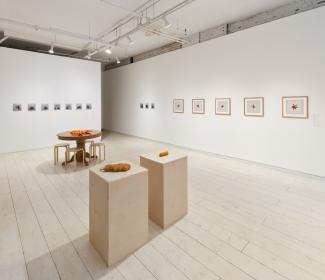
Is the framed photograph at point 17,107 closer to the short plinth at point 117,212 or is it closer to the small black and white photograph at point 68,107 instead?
the small black and white photograph at point 68,107

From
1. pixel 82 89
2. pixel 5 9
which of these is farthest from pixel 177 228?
pixel 82 89

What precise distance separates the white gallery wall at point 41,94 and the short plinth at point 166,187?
637 cm

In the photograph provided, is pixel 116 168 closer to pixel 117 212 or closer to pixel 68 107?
pixel 117 212

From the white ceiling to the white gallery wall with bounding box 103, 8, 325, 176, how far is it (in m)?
0.52

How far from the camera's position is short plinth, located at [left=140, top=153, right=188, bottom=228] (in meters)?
2.57

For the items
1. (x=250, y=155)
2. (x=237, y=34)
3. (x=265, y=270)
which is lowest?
(x=265, y=270)

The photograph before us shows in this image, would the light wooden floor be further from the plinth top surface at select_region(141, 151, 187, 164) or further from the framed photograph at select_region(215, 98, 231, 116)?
the framed photograph at select_region(215, 98, 231, 116)

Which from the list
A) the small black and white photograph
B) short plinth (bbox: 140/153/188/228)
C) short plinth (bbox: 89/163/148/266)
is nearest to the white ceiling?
the small black and white photograph

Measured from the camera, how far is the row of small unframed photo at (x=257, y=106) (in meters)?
4.50

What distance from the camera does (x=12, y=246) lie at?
230cm

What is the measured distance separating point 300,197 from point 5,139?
8.43 m

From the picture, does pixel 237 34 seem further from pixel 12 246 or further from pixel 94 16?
pixel 12 246

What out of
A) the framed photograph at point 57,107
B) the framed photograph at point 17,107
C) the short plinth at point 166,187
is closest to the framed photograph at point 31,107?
the framed photograph at point 17,107

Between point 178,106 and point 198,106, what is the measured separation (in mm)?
967
